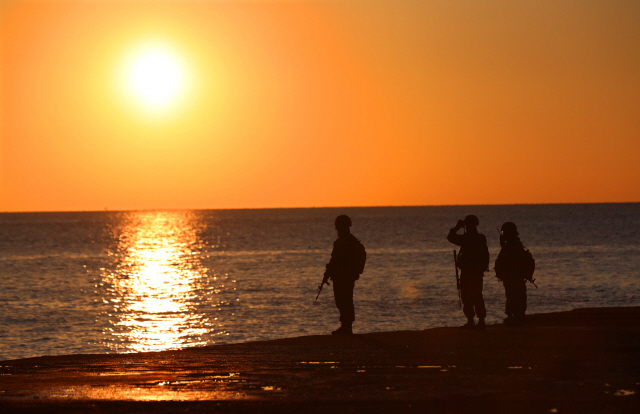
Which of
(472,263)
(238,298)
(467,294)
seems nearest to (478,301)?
(467,294)

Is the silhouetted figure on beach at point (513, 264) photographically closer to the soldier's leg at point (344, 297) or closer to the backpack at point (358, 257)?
the backpack at point (358, 257)

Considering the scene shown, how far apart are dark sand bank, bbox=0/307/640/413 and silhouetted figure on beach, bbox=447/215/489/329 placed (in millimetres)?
723

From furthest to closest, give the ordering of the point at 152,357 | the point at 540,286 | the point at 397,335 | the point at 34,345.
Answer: the point at 540,286, the point at 34,345, the point at 397,335, the point at 152,357

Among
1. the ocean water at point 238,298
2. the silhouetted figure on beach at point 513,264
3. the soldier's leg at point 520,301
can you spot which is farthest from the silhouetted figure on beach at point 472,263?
the ocean water at point 238,298

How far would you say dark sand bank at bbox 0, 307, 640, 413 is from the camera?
670cm

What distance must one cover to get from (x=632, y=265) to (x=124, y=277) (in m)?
30.8

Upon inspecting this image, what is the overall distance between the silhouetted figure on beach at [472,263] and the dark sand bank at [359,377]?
0.72m

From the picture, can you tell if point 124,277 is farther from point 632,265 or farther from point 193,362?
point 193,362

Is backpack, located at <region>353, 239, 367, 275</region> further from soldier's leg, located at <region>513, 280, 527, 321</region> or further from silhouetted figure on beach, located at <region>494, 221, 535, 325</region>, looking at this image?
soldier's leg, located at <region>513, 280, 527, 321</region>

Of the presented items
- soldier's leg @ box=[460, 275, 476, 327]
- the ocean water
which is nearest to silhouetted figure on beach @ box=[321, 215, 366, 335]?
soldier's leg @ box=[460, 275, 476, 327]

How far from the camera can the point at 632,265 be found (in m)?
49.0

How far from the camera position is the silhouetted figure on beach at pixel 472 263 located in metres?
12.2

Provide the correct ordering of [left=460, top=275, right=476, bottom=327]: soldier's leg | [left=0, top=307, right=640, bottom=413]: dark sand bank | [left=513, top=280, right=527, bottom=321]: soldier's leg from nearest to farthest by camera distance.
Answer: [left=0, top=307, right=640, bottom=413]: dark sand bank
[left=460, top=275, right=476, bottom=327]: soldier's leg
[left=513, top=280, right=527, bottom=321]: soldier's leg

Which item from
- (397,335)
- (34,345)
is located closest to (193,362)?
(397,335)
